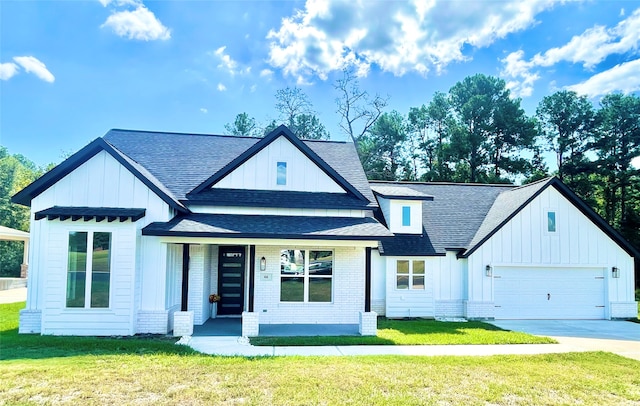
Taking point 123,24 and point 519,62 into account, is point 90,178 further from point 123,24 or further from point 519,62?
point 519,62

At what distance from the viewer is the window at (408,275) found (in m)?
14.7

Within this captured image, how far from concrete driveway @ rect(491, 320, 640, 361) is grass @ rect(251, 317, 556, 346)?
2.77 feet

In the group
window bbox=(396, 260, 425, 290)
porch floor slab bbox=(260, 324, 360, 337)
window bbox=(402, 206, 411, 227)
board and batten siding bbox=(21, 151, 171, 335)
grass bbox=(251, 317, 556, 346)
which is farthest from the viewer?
window bbox=(402, 206, 411, 227)

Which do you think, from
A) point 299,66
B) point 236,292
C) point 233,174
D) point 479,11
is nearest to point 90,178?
point 233,174

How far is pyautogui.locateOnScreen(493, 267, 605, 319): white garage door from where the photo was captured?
15000 millimetres

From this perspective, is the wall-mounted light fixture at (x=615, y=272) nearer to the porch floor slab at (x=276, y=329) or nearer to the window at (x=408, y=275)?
the window at (x=408, y=275)

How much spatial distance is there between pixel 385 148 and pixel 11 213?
37.5 meters

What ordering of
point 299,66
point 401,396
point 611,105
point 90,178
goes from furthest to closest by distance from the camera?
1. point 611,105
2. point 299,66
3. point 90,178
4. point 401,396

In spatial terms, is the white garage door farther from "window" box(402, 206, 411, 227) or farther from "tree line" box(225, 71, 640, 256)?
"tree line" box(225, 71, 640, 256)

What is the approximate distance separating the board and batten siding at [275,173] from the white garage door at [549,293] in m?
7.67

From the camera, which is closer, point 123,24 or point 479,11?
point 479,11

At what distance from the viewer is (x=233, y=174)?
13.4m

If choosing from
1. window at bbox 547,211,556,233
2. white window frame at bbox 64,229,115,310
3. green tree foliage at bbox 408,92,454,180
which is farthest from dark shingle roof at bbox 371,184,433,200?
green tree foliage at bbox 408,92,454,180

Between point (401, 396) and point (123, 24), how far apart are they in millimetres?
16842
